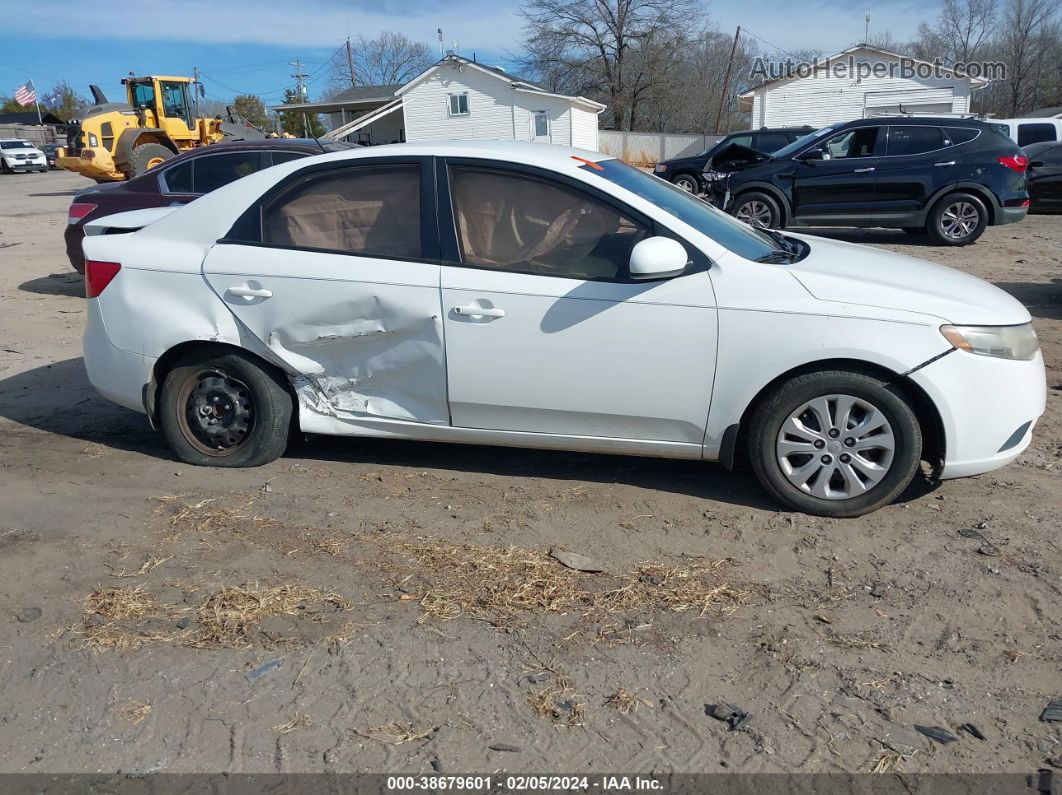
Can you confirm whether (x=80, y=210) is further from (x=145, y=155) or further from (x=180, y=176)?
(x=145, y=155)

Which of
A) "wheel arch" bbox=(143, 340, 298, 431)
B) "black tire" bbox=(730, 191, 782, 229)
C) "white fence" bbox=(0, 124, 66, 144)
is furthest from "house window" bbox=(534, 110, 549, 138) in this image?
"wheel arch" bbox=(143, 340, 298, 431)

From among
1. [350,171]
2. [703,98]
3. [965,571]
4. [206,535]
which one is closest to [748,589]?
[965,571]

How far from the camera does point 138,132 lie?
25.7 metres

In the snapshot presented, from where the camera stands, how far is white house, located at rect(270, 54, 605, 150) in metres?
42.0

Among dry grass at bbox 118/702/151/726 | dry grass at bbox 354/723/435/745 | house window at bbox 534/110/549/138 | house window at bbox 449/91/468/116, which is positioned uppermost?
house window at bbox 449/91/468/116

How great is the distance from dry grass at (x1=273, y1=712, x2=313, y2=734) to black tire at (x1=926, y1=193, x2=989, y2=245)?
12.8m

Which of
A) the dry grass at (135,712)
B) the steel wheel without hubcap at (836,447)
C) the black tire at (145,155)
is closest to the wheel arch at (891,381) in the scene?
the steel wheel without hubcap at (836,447)

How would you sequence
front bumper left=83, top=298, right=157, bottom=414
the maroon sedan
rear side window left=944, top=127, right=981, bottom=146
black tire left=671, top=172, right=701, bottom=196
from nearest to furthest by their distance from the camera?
front bumper left=83, top=298, right=157, bottom=414, the maroon sedan, rear side window left=944, top=127, right=981, bottom=146, black tire left=671, top=172, right=701, bottom=196

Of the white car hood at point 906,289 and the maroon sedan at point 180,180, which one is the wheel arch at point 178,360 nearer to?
the white car hood at point 906,289

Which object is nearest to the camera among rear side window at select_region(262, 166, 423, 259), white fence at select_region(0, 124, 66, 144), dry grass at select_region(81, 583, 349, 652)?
dry grass at select_region(81, 583, 349, 652)

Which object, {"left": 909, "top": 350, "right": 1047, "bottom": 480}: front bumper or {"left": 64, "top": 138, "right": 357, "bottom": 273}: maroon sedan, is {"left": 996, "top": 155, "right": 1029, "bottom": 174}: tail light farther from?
{"left": 909, "top": 350, "right": 1047, "bottom": 480}: front bumper

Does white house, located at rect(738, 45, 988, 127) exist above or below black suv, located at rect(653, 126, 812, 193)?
above

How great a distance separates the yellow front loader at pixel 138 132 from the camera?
25.4 meters

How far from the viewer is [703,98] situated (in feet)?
196
